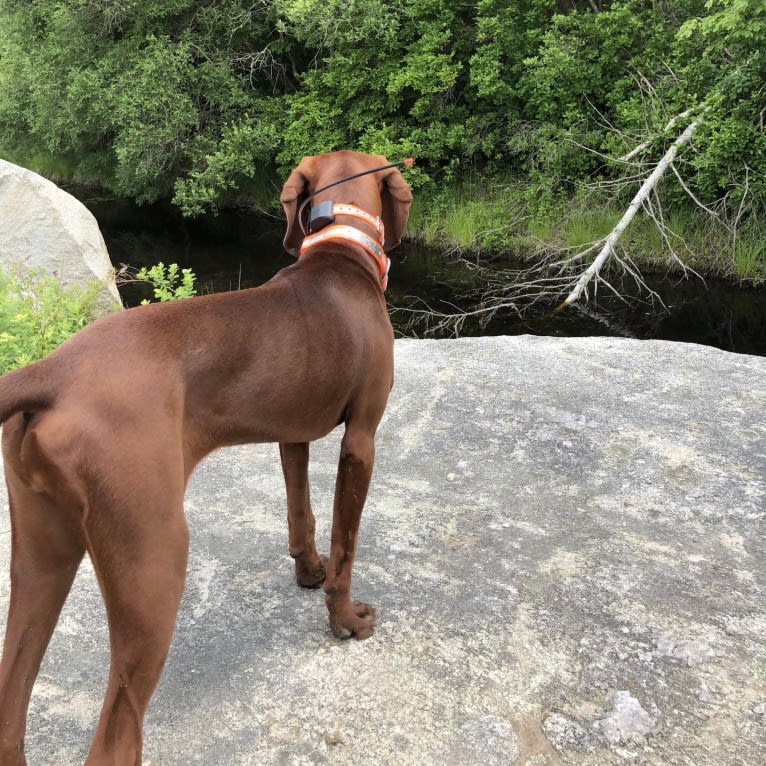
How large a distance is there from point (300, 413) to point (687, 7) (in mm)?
11161

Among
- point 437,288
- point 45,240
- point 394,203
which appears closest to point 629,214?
point 437,288

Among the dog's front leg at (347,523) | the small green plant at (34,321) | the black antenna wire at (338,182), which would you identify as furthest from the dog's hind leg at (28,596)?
the small green plant at (34,321)

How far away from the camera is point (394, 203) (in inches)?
102

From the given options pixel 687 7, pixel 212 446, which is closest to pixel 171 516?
pixel 212 446

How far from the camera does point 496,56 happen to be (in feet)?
39.5

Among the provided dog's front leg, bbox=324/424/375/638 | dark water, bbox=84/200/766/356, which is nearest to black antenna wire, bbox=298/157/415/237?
dog's front leg, bbox=324/424/375/638

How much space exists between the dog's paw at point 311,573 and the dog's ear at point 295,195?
1.09 m

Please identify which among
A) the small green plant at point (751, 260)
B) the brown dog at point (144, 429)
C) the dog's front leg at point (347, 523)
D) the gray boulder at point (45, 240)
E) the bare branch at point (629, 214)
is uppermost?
the brown dog at point (144, 429)

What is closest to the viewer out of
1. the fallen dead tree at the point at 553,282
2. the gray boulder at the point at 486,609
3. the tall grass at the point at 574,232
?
the gray boulder at the point at 486,609

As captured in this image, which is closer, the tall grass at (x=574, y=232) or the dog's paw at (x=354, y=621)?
the dog's paw at (x=354, y=621)

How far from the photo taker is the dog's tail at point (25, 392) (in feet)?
5.37

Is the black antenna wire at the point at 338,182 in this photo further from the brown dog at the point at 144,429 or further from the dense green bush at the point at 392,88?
the dense green bush at the point at 392,88

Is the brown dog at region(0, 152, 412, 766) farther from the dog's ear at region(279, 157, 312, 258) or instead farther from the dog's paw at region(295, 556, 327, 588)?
the dog's paw at region(295, 556, 327, 588)

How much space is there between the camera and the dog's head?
2461 millimetres
